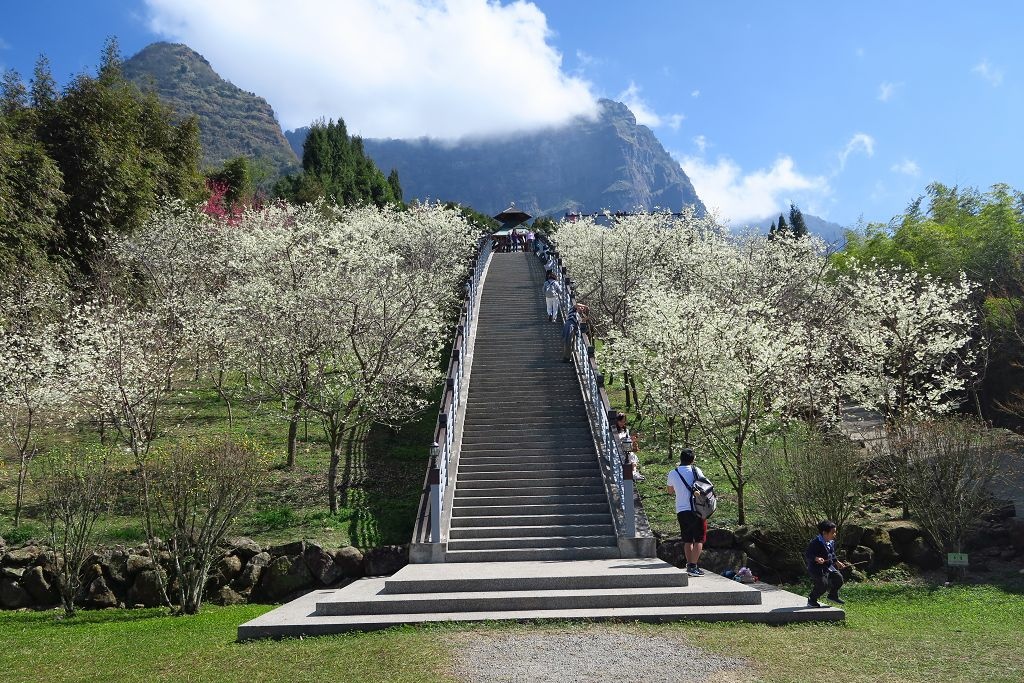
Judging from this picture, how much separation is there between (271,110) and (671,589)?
20086 centimetres

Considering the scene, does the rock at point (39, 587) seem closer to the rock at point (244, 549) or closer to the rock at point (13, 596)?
the rock at point (13, 596)

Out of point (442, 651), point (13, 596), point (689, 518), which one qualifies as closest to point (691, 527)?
point (689, 518)

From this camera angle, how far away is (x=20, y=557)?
14250 mm

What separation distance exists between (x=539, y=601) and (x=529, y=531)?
362cm

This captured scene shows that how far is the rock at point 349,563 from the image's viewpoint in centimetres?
1445

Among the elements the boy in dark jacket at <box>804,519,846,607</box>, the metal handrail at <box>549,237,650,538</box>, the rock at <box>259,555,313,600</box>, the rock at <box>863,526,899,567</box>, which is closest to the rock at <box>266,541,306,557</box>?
the rock at <box>259,555,313,600</box>

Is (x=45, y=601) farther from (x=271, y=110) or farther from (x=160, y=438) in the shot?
(x=271, y=110)

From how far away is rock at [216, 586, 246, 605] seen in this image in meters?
13.6

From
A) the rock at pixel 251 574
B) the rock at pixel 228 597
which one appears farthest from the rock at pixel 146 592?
the rock at pixel 251 574

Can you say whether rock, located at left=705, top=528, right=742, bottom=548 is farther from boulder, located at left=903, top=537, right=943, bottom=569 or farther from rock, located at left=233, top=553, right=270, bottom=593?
rock, located at left=233, top=553, right=270, bottom=593

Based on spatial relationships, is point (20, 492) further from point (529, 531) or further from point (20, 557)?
point (529, 531)

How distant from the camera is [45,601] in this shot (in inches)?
551

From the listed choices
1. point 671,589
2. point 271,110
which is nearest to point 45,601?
point 671,589

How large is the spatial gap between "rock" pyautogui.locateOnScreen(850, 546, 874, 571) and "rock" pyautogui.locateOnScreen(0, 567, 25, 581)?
51.7 feet
